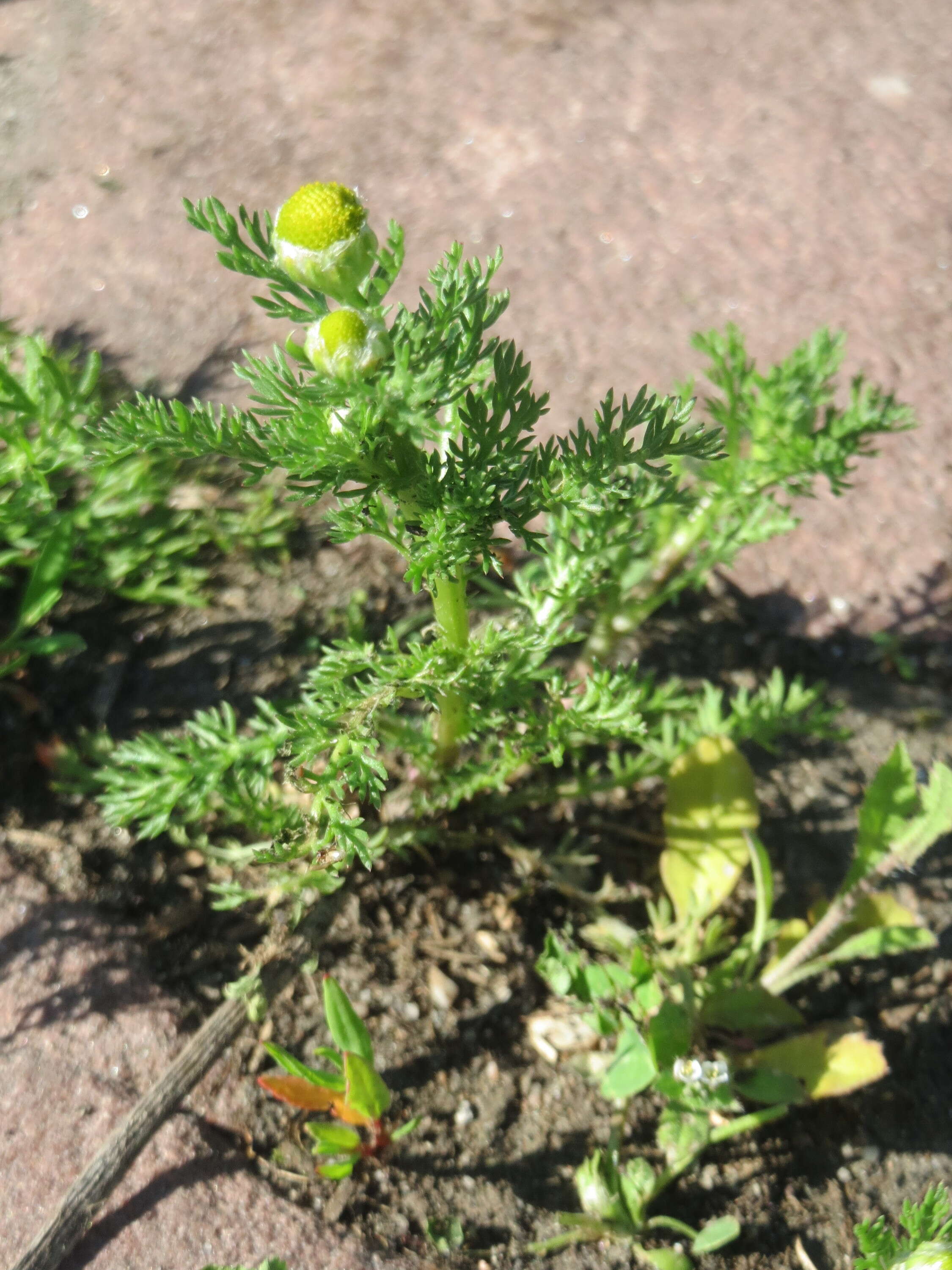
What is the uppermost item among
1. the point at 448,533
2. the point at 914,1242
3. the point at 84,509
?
the point at 448,533

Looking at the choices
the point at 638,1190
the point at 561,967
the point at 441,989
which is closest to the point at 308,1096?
the point at 441,989

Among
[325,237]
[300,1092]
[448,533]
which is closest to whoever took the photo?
[325,237]

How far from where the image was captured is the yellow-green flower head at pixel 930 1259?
4.99ft

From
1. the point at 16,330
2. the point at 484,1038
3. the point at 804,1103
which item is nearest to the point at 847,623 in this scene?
the point at 804,1103

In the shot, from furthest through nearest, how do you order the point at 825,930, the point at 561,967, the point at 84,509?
the point at 84,509, the point at 825,930, the point at 561,967

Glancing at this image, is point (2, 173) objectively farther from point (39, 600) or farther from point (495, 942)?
point (495, 942)

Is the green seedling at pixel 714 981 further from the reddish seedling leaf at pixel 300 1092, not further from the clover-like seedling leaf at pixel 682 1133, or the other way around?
the reddish seedling leaf at pixel 300 1092

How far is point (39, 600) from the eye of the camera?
2176 mm

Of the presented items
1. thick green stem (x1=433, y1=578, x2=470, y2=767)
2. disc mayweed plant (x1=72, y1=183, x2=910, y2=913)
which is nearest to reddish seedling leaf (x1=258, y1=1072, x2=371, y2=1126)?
disc mayweed plant (x1=72, y1=183, x2=910, y2=913)

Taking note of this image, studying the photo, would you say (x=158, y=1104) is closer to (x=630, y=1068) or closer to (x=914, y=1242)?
(x=630, y=1068)

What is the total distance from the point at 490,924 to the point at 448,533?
3.32ft

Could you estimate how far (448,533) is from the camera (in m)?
1.47

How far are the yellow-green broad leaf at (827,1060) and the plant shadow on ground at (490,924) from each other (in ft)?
0.44

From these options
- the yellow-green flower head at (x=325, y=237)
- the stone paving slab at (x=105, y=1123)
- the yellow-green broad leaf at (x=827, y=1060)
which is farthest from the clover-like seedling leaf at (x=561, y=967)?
the yellow-green flower head at (x=325, y=237)
